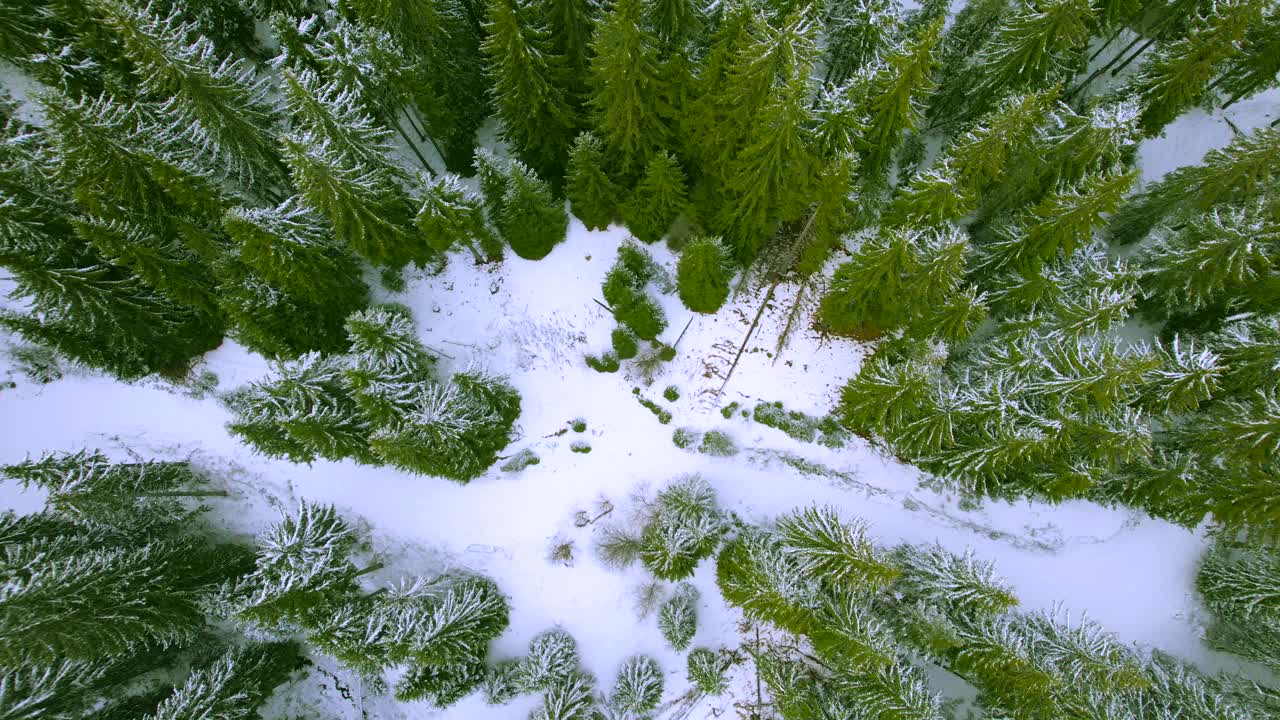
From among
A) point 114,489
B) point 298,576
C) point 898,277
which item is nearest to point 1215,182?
point 898,277

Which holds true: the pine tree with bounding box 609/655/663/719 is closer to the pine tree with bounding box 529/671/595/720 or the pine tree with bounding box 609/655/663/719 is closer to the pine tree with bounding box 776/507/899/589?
the pine tree with bounding box 529/671/595/720

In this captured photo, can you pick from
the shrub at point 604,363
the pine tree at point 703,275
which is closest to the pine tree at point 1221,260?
the pine tree at point 703,275

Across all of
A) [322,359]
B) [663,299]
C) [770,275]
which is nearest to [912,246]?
[770,275]

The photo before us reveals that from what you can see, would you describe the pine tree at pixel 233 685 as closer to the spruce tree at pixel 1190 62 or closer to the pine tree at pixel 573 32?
the pine tree at pixel 573 32

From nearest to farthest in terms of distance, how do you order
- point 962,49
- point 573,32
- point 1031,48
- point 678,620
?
point 1031,48
point 573,32
point 678,620
point 962,49

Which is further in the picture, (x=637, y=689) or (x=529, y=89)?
(x=637, y=689)

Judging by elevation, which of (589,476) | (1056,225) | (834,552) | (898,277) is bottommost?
(834,552)

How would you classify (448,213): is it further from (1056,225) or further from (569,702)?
(1056,225)
